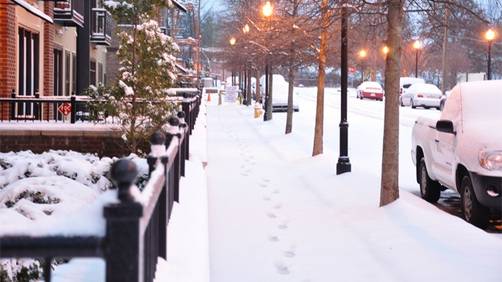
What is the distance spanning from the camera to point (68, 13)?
18828 mm

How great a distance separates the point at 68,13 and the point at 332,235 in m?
13.0

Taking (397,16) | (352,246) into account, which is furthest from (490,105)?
(352,246)

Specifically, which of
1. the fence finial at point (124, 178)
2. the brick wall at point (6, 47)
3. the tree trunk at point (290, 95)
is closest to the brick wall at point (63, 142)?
the brick wall at point (6, 47)

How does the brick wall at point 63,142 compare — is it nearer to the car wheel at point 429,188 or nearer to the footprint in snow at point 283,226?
the footprint in snow at point 283,226

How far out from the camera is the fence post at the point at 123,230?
2.23 m

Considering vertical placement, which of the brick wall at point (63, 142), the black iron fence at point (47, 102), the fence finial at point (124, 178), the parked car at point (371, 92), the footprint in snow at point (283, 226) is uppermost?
the parked car at point (371, 92)

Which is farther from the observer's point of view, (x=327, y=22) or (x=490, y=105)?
(x=327, y=22)

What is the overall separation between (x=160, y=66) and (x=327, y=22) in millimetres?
3157

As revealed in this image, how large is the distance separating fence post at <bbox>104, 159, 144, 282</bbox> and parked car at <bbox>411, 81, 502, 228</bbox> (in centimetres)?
665

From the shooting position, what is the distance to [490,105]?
9305 millimetres

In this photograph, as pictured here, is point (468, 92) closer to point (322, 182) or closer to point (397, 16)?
point (397, 16)

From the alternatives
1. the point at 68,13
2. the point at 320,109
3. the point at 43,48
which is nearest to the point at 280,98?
the point at 43,48

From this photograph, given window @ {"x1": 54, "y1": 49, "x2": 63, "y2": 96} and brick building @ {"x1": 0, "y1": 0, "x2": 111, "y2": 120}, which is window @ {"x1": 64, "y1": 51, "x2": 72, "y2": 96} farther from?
window @ {"x1": 54, "y1": 49, "x2": 63, "y2": 96}

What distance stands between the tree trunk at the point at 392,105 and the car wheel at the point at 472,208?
0.98m
